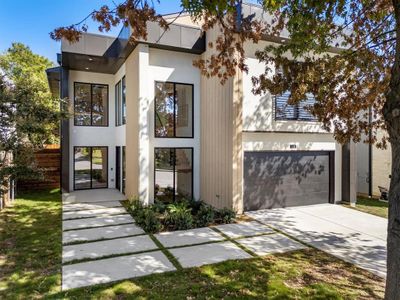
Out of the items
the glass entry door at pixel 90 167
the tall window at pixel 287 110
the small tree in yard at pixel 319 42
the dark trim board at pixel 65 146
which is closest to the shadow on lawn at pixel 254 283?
the small tree in yard at pixel 319 42

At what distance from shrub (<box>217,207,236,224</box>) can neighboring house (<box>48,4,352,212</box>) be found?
0.55 meters

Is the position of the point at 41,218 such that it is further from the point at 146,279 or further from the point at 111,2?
the point at 111,2

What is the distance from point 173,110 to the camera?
10320 millimetres

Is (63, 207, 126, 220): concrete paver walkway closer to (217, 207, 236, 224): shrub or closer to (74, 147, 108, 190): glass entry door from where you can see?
(217, 207, 236, 224): shrub

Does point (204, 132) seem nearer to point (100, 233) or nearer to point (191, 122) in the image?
point (191, 122)

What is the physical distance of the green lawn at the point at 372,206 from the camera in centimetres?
940

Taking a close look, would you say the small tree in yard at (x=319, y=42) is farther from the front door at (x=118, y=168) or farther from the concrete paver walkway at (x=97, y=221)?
the front door at (x=118, y=168)

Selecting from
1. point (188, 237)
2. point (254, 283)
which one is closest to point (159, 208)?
point (188, 237)

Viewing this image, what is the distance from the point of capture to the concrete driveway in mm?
5832

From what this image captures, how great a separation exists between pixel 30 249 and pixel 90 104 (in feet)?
27.3

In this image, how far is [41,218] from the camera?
8328 millimetres

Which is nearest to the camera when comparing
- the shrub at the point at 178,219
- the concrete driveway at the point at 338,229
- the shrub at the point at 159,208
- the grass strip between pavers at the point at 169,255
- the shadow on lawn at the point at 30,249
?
the shadow on lawn at the point at 30,249

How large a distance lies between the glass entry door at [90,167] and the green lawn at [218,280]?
6.90m

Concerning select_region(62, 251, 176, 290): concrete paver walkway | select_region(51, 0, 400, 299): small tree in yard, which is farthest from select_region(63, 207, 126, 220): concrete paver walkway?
select_region(51, 0, 400, 299): small tree in yard
